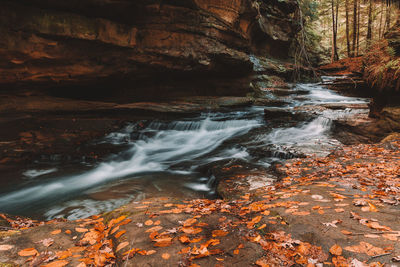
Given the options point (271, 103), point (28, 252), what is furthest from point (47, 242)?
point (271, 103)

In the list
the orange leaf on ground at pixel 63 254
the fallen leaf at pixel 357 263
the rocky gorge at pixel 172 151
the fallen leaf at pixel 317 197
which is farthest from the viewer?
the fallen leaf at pixel 317 197

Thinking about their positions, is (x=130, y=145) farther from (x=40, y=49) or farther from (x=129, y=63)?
(x=40, y=49)

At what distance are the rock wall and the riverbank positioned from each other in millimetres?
8443

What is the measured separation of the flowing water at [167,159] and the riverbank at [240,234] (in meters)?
2.34

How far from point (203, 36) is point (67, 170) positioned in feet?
29.6

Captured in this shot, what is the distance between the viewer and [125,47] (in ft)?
32.3

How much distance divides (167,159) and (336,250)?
22.9 ft

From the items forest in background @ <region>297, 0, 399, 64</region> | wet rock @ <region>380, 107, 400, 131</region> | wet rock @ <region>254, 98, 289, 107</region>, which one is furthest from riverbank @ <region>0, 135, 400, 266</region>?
forest in background @ <region>297, 0, 399, 64</region>

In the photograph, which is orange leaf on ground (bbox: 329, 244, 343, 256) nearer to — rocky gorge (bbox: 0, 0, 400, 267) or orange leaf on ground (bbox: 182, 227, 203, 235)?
rocky gorge (bbox: 0, 0, 400, 267)

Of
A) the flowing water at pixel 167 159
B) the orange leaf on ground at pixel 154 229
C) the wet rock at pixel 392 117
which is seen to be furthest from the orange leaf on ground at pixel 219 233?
the wet rock at pixel 392 117

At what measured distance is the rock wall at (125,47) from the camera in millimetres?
8008

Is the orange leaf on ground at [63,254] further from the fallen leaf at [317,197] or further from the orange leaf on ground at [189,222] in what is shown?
the fallen leaf at [317,197]

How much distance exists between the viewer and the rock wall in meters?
8.01

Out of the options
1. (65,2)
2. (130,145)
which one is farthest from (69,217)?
(65,2)
